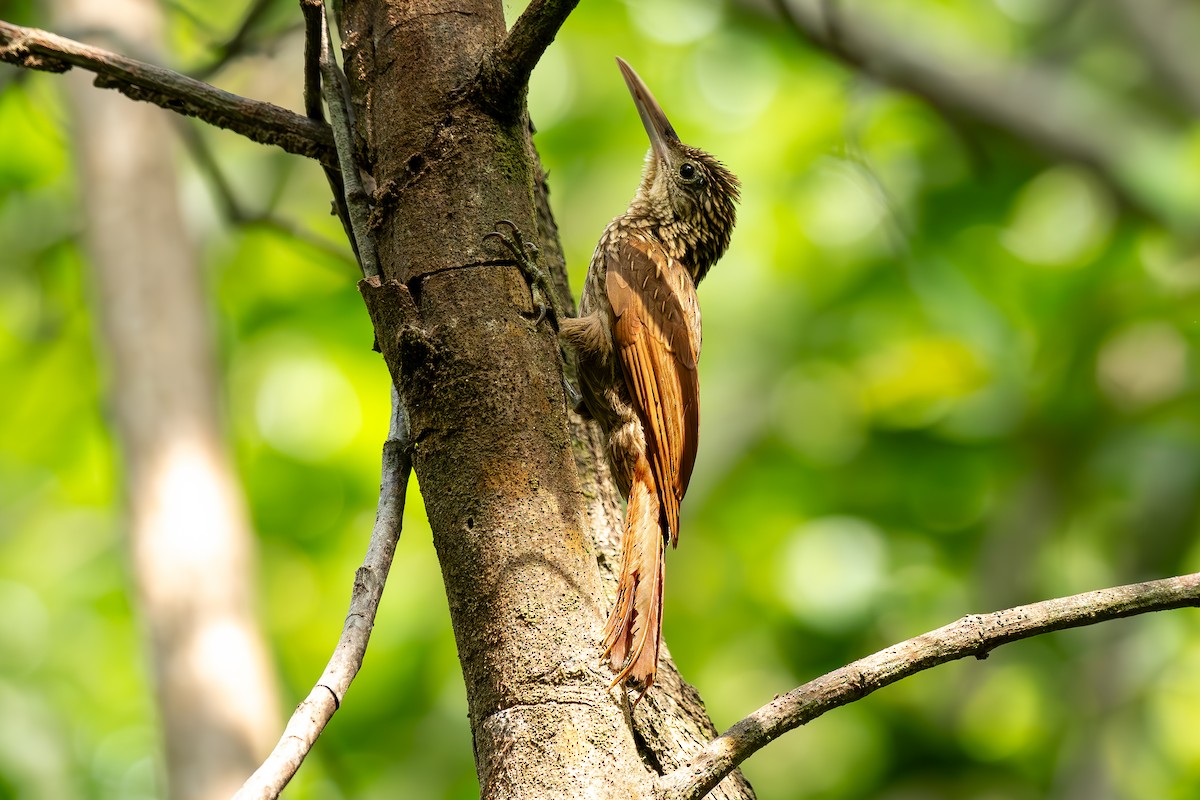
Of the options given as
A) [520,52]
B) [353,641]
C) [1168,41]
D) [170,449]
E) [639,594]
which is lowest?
[353,641]

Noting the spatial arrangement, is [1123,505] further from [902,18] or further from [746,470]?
[902,18]

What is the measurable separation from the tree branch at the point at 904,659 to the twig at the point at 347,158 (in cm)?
95

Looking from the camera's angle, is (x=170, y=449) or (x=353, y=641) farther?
(x=170, y=449)

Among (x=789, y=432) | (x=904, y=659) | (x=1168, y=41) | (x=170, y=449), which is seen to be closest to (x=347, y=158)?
(x=904, y=659)

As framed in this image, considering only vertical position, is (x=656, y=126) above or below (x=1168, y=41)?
below

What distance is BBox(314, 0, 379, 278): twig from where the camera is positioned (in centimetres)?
198

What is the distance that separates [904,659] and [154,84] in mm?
1433

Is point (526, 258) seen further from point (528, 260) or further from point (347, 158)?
point (347, 158)

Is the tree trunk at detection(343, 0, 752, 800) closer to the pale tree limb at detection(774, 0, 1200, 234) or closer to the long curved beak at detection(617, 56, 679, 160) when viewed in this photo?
the long curved beak at detection(617, 56, 679, 160)

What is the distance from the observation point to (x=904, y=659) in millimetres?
1627

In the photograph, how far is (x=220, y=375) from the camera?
15.6 feet

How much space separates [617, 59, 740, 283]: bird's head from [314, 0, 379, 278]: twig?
2.09m

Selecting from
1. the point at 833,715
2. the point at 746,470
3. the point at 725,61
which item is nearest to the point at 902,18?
the point at 725,61

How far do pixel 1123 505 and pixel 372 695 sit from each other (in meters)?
3.77
